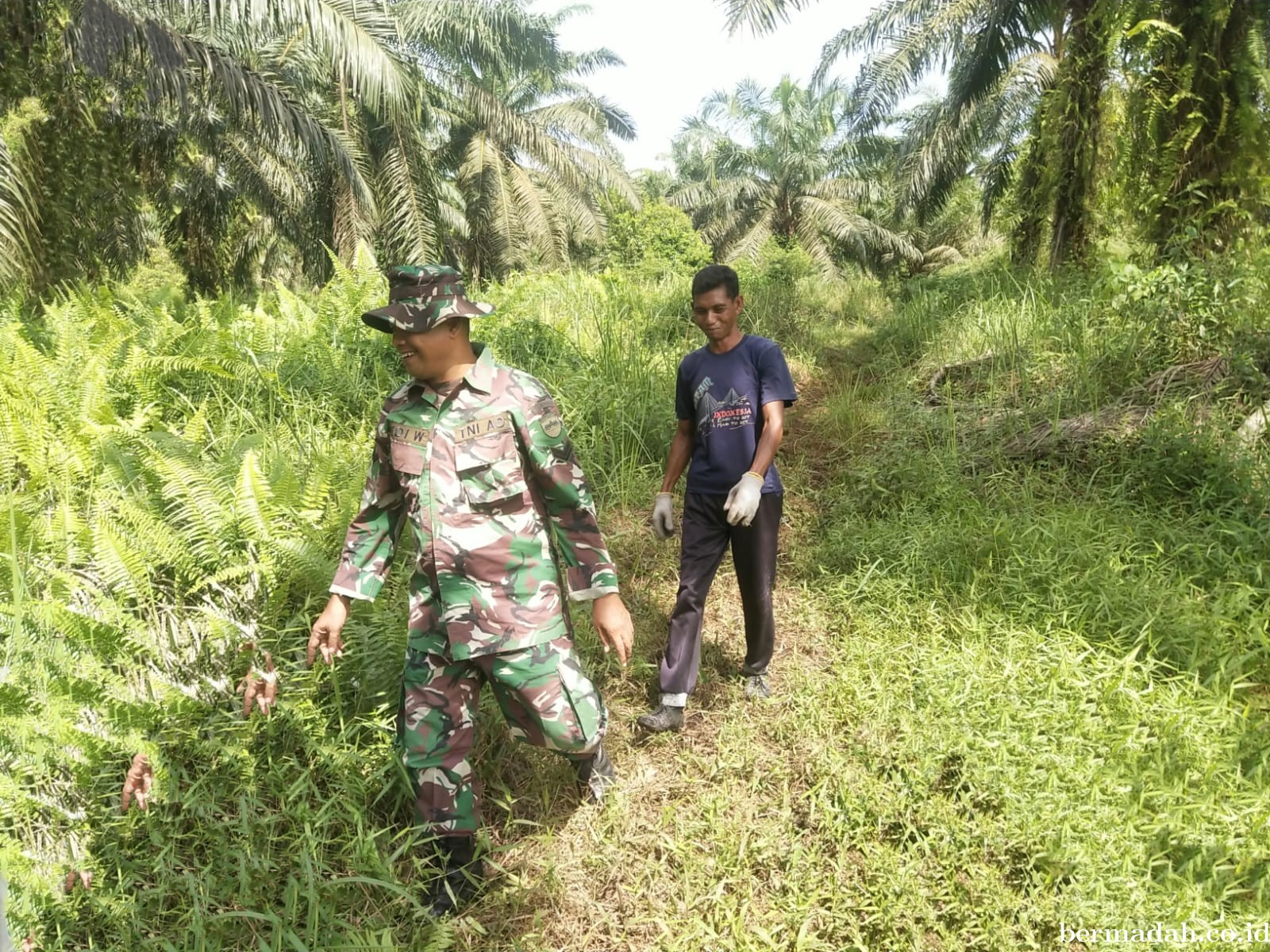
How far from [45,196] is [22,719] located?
24.9 feet

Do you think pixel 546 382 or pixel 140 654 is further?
pixel 546 382

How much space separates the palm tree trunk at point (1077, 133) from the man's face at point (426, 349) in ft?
24.3

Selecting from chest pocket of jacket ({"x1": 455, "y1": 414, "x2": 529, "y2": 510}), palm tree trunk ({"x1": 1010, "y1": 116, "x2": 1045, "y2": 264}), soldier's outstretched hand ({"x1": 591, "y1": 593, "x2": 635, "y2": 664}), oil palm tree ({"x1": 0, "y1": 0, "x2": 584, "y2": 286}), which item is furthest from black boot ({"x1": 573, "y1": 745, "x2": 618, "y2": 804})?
palm tree trunk ({"x1": 1010, "y1": 116, "x2": 1045, "y2": 264})

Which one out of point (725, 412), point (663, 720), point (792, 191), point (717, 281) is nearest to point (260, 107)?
point (717, 281)

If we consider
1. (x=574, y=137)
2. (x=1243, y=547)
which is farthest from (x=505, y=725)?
(x=574, y=137)

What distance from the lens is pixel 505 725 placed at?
2688mm

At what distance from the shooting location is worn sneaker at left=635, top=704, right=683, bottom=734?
2799mm

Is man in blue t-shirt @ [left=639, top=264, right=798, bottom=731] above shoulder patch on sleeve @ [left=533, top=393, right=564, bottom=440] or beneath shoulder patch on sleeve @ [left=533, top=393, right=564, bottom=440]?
beneath

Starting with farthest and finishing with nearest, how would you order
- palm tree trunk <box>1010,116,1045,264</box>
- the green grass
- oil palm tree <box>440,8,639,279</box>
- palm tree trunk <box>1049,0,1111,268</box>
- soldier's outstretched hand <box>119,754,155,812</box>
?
1. oil palm tree <box>440,8,639,279</box>
2. palm tree trunk <box>1010,116,1045,264</box>
3. palm tree trunk <box>1049,0,1111,268</box>
4. soldier's outstretched hand <box>119,754,155,812</box>
5. the green grass

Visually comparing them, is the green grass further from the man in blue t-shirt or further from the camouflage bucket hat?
the camouflage bucket hat

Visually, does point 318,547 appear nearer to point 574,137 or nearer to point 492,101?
point 492,101

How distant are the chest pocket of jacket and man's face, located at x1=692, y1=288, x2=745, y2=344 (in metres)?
0.95

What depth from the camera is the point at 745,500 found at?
2498 millimetres

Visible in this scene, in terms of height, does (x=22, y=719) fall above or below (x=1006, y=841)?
above
